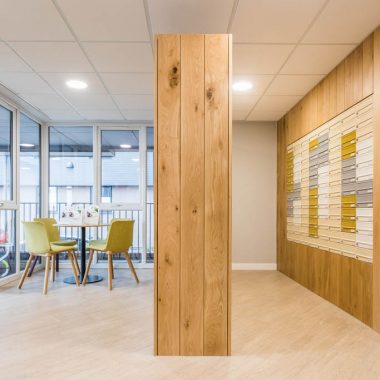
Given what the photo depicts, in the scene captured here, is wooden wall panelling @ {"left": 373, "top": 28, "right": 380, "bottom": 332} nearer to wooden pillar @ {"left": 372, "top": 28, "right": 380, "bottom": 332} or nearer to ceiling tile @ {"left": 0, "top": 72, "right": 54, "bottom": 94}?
wooden pillar @ {"left": 372, "top": 28, "right": 380, "bottom": 332}

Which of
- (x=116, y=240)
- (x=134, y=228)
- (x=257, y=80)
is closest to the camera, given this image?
(x=257, y=80)

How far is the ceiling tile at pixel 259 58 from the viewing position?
2967 millimetres

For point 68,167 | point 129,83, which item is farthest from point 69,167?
point 129,83

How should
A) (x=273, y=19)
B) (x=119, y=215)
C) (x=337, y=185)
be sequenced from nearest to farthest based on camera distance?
(x=273, y=19), (x=337, y=185), (x=119, y=215)

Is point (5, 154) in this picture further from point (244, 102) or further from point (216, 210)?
point (216, 210)

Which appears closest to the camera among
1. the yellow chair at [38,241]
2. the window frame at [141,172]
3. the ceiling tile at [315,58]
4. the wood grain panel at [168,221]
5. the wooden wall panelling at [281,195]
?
the wood grain panel at [168,221]

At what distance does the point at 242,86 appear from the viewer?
155 inches

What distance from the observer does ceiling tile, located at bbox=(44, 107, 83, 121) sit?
4945 millimetres

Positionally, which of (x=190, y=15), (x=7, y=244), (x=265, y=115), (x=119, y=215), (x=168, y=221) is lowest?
(x=7, y=244)

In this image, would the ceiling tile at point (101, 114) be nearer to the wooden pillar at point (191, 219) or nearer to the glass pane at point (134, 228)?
the glass pane at point (134, 228)

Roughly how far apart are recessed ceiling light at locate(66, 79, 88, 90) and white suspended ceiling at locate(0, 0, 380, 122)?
63 millimetres

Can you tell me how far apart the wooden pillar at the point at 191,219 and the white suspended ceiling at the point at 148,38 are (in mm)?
559

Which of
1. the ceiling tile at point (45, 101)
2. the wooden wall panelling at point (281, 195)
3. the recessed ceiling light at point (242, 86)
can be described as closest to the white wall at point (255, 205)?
the wooden wall panelling at point (281, 195)

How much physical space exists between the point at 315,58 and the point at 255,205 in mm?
2734
